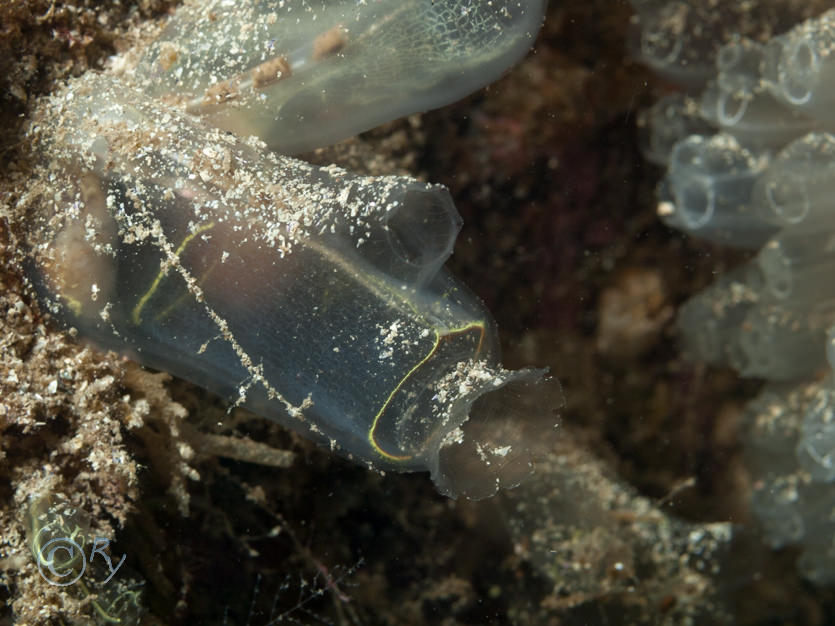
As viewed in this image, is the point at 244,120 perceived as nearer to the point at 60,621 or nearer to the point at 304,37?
the point at 304,37

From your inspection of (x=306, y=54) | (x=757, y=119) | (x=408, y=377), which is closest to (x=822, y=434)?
(x=757, y=119)

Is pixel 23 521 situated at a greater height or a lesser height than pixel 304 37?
lesser

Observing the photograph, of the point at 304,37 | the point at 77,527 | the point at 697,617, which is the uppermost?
the point at 304,37

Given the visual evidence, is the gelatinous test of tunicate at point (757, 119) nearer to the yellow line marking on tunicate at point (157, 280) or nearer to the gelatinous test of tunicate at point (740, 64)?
Result: the gelatinous test of tunicate at point (740, 64)

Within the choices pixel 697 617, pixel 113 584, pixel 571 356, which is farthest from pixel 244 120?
pixel 697 617

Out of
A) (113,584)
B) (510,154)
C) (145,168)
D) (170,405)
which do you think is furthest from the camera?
(510,154)

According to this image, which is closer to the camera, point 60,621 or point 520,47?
point 60,621

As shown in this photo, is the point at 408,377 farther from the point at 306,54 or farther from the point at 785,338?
the point at 785,338
